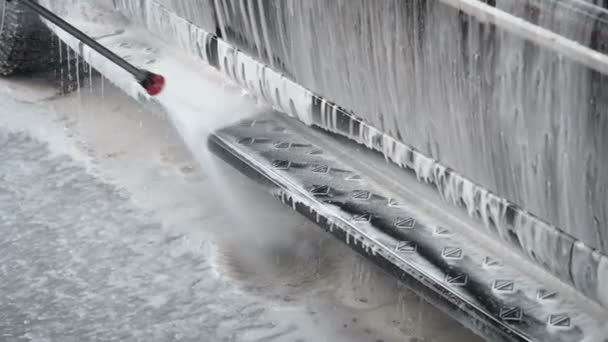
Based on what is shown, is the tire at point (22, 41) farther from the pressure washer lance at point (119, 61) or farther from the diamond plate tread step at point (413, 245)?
the diamond plate tread step at point (413, 245)

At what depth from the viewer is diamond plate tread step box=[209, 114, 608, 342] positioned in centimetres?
225

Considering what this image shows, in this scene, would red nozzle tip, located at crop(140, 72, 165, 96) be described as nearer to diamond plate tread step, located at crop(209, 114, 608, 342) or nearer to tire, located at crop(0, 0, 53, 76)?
diamond plate tread step, located at crop(209, 114, 608, 342)

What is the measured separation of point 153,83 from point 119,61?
0.18 metres

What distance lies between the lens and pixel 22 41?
14.6 feet

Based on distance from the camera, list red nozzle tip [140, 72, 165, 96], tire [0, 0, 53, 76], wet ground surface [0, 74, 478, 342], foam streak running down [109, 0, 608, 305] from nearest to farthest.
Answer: foam streak running down [109, 0, 608, 305], wet ground surface [0, 74, 478, 342], red nozzle tip [140, 72, 165, 96], tire [0, 0, 53, 76]

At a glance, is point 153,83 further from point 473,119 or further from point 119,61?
point 473,119

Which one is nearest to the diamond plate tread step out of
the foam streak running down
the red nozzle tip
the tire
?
the foam streak running down

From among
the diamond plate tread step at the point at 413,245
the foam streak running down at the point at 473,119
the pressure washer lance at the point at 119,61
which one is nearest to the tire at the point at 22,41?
Result: the pressure washer lance at the point at 119,61

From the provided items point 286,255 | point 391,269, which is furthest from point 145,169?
point 391,269

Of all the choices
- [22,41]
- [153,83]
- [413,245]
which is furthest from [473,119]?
[22,41]

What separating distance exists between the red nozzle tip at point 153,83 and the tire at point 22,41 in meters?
1.10

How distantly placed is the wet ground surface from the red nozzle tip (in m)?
0.20

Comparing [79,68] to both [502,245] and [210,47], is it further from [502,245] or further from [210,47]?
[502,245]

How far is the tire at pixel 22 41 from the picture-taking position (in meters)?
4.27
